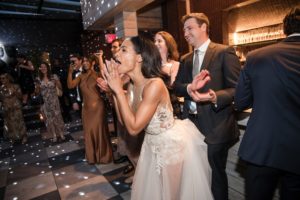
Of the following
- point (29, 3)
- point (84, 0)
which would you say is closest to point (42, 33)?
point (29, 3)

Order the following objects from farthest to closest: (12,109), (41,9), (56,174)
A: (41,9)
(12,109)
(56,174)

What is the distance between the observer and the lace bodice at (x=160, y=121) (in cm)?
180

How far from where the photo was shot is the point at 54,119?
537 cm

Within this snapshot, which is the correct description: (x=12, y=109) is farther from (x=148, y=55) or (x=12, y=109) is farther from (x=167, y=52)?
(x=148, y=55)

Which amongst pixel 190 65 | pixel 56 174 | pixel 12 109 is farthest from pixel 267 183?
pixel 12 109

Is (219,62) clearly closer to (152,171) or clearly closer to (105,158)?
(152,171)

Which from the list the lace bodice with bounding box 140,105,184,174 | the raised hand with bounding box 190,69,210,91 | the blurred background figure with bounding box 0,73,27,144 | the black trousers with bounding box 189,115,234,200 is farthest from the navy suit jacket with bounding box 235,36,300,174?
the blurred background figure with bounding box 0,73,27,144

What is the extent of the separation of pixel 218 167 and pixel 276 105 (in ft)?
2.49

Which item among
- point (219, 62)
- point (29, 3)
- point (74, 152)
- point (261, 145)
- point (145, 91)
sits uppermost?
point (29, 3)

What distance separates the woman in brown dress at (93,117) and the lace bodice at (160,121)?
6.87ft

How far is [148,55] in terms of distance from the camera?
1.79 meters

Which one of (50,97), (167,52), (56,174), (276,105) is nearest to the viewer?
(276,105)

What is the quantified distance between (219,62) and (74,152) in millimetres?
Result: 3655

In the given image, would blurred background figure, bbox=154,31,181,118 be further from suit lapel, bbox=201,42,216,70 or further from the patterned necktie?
suit lapel, bbox=201,42,216,70
